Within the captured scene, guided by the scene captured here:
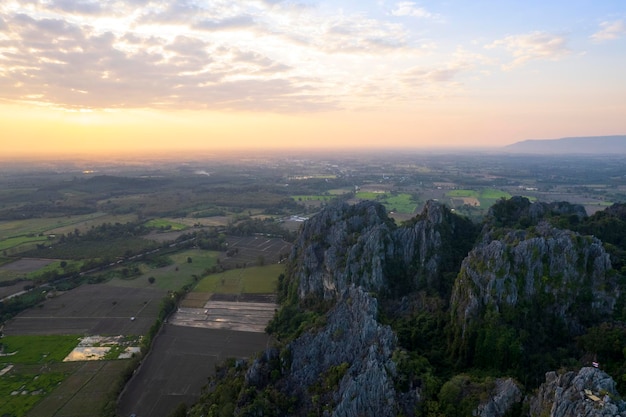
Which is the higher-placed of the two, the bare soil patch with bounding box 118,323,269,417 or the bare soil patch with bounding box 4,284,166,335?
the bare soil patch with bounding box 4,284,166,335

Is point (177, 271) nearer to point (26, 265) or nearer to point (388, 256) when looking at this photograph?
point (26, 265)

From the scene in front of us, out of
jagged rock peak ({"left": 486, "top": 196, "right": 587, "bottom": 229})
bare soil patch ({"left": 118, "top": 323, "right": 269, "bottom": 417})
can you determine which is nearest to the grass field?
bare soil patch ({"left": 118, "top": 323, "right": 269, "bottom": 417})

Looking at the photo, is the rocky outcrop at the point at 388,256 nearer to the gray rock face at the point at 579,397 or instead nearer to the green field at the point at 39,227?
the gray rock face at the point at 579,397

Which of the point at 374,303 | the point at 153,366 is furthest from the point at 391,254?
the point at 153,366

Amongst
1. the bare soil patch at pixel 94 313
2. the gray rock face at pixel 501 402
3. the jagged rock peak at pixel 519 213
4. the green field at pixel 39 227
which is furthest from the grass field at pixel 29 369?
the jagged rock peak at pixel 519 213

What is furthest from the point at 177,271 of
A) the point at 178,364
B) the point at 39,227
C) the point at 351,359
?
the point at 39,227

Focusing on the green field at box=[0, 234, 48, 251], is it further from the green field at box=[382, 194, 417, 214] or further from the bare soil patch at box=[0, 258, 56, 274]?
the green field at box=[382, 194, 417, 214]
